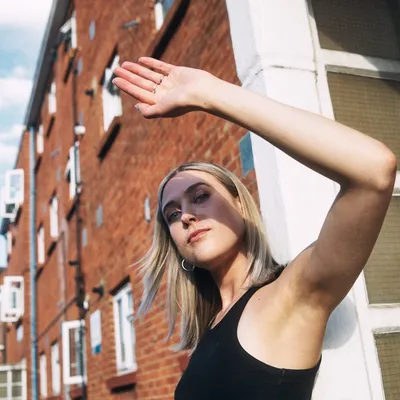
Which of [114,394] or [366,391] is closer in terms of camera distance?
[366,391]

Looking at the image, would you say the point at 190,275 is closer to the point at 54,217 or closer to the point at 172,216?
the point at 172,216

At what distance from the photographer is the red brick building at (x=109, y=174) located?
12.9 ft

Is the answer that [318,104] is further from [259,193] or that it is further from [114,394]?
[114,394]

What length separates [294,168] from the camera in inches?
95.3

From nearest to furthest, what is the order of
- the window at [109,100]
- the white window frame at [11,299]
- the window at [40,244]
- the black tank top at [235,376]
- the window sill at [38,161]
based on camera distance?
the black tank top at [235,376] < the window at [109,100] < the window at [40,244] < the window sill at [38,161] < the white window frame at [11,299]

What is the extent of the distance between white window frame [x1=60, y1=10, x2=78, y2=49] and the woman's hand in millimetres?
8229

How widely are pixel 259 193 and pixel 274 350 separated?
1.15m

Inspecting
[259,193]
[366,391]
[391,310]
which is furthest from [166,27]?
[366,391]

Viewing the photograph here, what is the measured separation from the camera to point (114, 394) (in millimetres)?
5992

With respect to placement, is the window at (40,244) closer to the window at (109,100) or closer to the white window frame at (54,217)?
the white window frame at (54,217)

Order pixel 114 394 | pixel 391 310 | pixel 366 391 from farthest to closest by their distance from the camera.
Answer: pixel 114 394 < pixel 391 310 < pixel 366 391

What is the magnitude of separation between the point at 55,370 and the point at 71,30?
Answer: 6.87m

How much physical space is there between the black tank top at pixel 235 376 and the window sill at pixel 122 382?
12.1 feet

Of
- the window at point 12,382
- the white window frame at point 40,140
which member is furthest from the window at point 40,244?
the window at point 12,382
